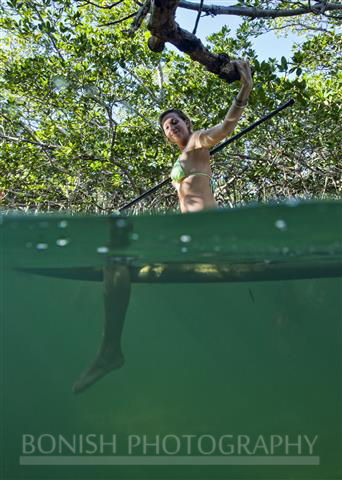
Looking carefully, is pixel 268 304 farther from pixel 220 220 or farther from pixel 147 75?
pixel 147 75

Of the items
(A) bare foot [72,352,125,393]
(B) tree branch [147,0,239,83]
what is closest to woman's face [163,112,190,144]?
(B) tree branch [147,0,239,83]

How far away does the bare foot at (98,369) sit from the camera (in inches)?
87.7

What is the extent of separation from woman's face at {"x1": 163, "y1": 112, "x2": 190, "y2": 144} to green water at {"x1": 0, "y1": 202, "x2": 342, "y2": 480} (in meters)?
0.85

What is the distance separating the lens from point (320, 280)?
7.64 feet

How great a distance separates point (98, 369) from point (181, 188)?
1092 mm

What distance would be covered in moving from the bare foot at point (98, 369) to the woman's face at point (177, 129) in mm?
1253

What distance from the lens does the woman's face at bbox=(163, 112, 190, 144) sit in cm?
292

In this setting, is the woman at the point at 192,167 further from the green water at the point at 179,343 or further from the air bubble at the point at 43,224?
the air bubble at the point at 43,224

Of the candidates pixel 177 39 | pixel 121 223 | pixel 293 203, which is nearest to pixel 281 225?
pixel 293 203

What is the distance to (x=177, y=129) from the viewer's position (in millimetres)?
2922

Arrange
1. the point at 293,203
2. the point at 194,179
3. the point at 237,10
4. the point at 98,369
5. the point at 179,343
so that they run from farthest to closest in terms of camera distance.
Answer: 1. the point at 237,10
2. the point at 194,179
3. the point at 179,343
4. the point at 98,369
5. the point at 293,203

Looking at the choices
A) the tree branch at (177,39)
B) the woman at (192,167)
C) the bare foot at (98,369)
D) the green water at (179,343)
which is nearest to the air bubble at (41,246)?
the green water at (179,343)

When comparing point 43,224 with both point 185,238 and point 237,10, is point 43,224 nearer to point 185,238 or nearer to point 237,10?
point 185,238

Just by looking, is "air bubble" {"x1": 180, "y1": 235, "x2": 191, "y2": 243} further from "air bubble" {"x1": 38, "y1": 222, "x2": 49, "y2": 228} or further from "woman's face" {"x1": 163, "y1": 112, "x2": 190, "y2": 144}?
"woman's face" {"x1": 163, "y1": 112, "x2": 190, "y2": 144}
